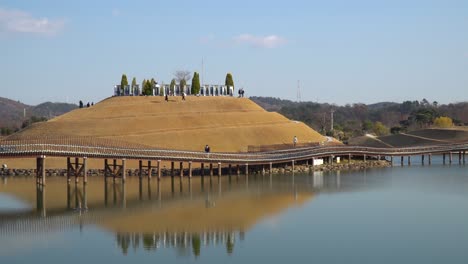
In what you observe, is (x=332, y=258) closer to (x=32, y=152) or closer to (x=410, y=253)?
(x=410, y=253)

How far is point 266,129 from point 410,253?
59.1 meters

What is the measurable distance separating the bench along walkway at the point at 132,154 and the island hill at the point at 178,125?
6886 mm

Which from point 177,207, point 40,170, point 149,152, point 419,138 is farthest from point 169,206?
point 419,138

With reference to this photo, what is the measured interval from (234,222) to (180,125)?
4929cm

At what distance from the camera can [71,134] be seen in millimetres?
86312

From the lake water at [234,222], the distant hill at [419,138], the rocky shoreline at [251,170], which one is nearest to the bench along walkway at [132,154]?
the rocky shoreline at [251,170]

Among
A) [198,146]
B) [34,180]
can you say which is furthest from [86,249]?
[198,146]

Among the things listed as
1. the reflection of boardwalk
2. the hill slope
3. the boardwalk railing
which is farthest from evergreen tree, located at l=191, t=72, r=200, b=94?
the reflection of boardwalk

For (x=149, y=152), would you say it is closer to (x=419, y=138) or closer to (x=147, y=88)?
(x=147, y=88)

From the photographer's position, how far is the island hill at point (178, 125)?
85625mm

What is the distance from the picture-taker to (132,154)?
214 ft

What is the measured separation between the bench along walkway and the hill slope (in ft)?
24.9

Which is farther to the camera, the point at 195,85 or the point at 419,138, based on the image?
the point at 419,138

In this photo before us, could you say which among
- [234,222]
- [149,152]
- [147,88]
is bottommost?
[234,222]
